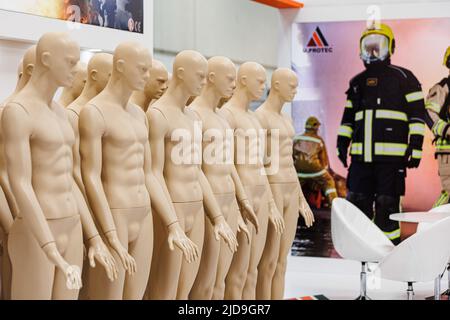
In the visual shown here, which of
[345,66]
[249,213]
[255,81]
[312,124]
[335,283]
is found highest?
[345,66]

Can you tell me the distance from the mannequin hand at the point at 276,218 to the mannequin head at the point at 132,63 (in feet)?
5.61

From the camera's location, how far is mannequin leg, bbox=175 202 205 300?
16.3ft

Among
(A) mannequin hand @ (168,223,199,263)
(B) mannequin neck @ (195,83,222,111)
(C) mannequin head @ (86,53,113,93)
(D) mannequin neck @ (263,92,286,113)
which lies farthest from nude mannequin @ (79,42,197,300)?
(D) mannequin neck @ (263,92,286,113)

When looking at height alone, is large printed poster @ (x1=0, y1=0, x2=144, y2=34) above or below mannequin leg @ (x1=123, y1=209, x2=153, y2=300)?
above

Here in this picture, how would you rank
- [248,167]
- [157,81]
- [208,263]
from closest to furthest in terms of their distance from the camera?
[157,81], [208,263], [248,167]

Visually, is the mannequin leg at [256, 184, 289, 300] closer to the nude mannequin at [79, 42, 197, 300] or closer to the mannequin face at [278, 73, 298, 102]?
the mannequin face at [278, 73, 298, 102]

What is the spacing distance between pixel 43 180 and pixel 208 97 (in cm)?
169

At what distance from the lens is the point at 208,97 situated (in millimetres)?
5371

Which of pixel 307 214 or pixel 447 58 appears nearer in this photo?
pixel 307 214

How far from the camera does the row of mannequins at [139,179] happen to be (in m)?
3.91

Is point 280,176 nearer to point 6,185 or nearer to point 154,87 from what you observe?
point 154,87

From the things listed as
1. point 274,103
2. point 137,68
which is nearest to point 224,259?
point 274,103

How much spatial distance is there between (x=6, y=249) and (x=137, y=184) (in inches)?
29.2

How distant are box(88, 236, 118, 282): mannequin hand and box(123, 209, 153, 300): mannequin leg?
419mm
